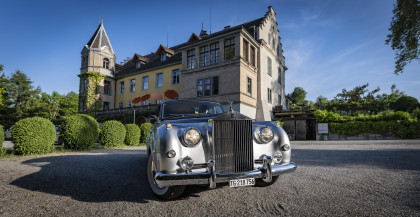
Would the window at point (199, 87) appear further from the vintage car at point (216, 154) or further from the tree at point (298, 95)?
the tree at point (298, 95)

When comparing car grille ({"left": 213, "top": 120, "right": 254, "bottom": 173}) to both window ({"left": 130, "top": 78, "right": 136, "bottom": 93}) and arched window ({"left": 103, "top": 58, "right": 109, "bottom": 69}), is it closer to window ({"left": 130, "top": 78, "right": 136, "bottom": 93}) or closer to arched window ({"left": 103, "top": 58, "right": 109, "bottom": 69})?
window ({"left": 130, "top": 78, "right": 136, "bottom": 93})

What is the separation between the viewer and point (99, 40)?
3469 centimetres

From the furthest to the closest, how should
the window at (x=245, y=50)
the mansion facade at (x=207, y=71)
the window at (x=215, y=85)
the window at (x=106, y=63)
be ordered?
the window at (x=106, y=63) < the window at (x=215, y=85) < the window at (x=245, y=50) < the mansion facade at (x=207, y=71)

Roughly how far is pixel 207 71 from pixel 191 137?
19349 mm

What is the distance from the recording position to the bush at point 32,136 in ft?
25.9

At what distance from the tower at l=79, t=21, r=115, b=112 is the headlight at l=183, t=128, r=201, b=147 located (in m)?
33.3

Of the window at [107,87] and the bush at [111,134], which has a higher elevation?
the window at [107,87]

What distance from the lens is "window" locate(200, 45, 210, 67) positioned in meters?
22.2

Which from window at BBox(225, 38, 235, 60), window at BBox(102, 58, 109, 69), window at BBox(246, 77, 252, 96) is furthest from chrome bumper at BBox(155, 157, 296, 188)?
window at BBox(102, 58, 109, 69)

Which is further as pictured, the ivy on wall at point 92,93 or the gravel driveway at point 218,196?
the ivy on wall at point 92,93

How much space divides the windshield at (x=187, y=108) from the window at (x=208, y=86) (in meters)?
16.1

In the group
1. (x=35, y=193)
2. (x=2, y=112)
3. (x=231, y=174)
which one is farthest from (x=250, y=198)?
(x=2, y=112)

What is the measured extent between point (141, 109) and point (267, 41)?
1771 cm

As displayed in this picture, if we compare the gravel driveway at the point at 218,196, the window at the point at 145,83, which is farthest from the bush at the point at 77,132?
the window at the point at 145,83
